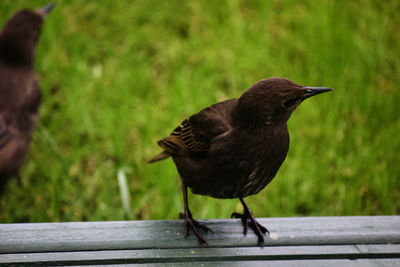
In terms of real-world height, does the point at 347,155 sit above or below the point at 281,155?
below

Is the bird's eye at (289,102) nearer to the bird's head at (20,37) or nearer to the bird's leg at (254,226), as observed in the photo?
the bird's leg at (254,226)

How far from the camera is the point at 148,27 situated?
15.3ft

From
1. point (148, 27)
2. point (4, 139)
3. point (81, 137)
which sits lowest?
point (81, 137)

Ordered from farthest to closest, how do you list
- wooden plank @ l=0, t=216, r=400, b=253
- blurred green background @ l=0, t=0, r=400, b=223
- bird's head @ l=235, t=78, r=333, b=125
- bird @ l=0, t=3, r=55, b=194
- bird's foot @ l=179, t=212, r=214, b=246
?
blurred green background @ l=0, t=0, r=400, b=223 → bird @ l=0, t=3, r=55, b=194 → bird's foot @ l=179, t=212, r=214, b=246 → wooden plank @ l=0, t=216, r=400, b=253 → bird's head @ l=235, t=78, r=333, b=125

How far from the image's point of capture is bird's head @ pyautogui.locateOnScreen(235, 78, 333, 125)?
1.66 metres

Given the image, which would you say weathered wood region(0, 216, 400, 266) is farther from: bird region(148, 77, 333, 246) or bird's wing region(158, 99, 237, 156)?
bird's wing region(158, 99, 237, 156)

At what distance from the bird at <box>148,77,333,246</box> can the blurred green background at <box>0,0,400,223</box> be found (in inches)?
38.8

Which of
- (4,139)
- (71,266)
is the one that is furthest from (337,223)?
(4,139)

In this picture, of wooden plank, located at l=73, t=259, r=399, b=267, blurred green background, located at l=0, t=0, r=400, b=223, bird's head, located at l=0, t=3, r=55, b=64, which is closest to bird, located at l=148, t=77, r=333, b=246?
wooden plank, located at l=73, t=259, r=399, b=267

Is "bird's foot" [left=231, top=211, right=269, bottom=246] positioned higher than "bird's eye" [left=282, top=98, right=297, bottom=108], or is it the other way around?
"bird's eye" [left=282, top=98, right=297, bottom=108]

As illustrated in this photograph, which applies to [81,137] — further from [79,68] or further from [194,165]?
[194,165]

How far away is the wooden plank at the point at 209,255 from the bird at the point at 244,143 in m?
0.08

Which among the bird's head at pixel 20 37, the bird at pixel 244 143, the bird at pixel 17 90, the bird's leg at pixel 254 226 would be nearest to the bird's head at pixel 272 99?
the bird at pixel 244 143

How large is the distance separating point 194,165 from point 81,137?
1985mm
